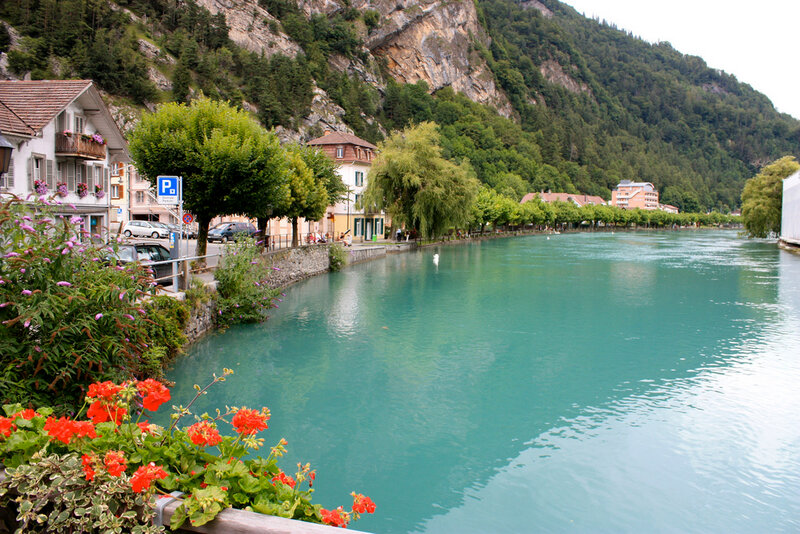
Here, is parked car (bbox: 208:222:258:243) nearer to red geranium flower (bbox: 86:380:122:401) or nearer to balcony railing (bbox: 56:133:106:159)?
balcony railing (bbox: 56:133:106:159)

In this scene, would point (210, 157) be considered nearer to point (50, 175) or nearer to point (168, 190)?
point (168, 190)

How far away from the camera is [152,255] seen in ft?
59.0

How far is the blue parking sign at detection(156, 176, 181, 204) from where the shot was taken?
1738cm

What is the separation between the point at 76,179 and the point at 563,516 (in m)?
30.0

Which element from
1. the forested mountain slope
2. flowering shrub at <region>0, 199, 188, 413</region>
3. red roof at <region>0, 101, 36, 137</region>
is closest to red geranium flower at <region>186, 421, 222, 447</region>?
flowering shrub at <region>0, 199, 188, 413</region>

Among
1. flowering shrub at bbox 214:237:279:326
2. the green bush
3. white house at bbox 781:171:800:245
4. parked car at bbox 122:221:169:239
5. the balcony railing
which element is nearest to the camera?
flowering shrub at bbox 214:237:279:326

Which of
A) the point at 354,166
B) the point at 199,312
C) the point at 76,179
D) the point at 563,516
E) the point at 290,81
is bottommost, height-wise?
the point at 563,516

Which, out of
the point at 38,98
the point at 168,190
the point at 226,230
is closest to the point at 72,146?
the point at 38,98

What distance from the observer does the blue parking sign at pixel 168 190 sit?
1738cm

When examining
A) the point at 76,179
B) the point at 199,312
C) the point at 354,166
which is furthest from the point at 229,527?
the point at 354,166

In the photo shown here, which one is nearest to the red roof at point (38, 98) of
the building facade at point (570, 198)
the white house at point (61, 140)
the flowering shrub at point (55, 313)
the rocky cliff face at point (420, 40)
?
the white house at point (61, 140)

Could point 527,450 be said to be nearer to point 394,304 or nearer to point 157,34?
point 394,304

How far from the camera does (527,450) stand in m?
10.2

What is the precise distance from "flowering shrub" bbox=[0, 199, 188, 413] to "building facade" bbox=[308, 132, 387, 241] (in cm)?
5232
